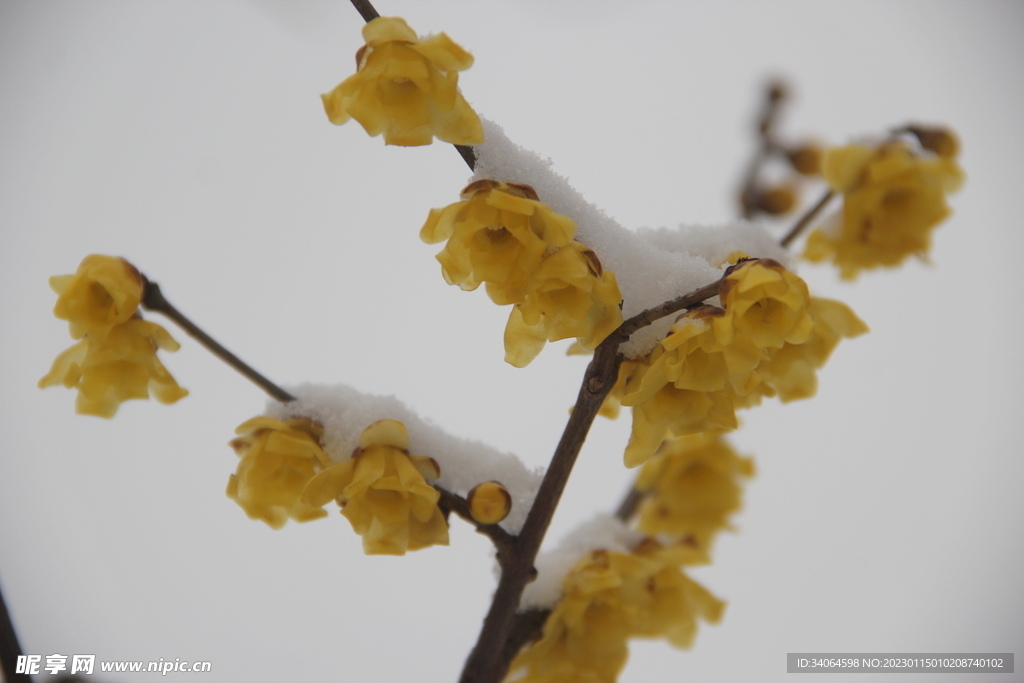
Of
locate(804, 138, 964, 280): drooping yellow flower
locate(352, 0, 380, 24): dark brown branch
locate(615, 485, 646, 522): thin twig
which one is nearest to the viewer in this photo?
locate(352, 0, 380, 24): dark brown branch

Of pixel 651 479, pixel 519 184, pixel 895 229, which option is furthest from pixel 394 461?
pixel 895 229

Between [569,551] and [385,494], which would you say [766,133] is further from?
[385,494]

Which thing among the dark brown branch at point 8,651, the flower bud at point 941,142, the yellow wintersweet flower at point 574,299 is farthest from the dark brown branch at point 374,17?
the flower bud at point 941,142

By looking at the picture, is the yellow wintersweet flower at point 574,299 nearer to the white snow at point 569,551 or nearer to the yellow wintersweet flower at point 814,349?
the yellow wintersweet flower at point 814,349

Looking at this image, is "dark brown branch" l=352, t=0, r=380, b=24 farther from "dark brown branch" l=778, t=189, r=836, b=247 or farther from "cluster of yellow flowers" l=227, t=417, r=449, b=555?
"dark brown branch" l=778, t=189, r=836, b=247

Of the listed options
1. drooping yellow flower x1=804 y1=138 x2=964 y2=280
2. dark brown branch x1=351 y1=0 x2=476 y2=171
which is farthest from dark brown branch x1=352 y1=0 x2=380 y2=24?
drooping yellow flower x1=804 y1=138 x2=964 y2=280

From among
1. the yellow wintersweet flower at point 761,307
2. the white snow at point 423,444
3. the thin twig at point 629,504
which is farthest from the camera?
the thin twig at point 629,504
